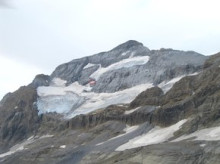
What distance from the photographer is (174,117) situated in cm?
12462

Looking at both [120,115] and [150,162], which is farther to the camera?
[120,115]

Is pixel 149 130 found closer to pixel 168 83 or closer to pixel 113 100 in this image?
pixel 168 83

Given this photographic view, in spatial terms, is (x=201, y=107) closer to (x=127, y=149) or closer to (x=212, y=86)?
(x=212, y=86)

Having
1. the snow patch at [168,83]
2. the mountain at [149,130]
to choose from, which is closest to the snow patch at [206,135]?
the mountain at [149,130]

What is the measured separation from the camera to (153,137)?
385ft

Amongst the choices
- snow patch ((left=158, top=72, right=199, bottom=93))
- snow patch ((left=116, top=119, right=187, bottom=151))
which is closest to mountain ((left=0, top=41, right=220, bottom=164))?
snow patch ((left=116, top=119, right=187, bottom=151))

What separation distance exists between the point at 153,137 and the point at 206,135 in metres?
19.3

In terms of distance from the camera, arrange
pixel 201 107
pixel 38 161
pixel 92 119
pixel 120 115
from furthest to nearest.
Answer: pixel 92 119 < pixel 120 115 < pixel 38 161 < pixel 201 107

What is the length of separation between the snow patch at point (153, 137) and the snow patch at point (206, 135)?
6.41 meters

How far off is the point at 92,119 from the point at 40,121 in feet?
148

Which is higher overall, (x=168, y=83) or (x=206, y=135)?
(x=168, y=83)

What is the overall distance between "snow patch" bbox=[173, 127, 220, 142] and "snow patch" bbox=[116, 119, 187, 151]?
641cm

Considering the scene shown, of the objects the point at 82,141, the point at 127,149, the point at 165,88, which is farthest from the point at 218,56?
the point at 127,149

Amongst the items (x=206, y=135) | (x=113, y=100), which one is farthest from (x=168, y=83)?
(x=206, y=135)
